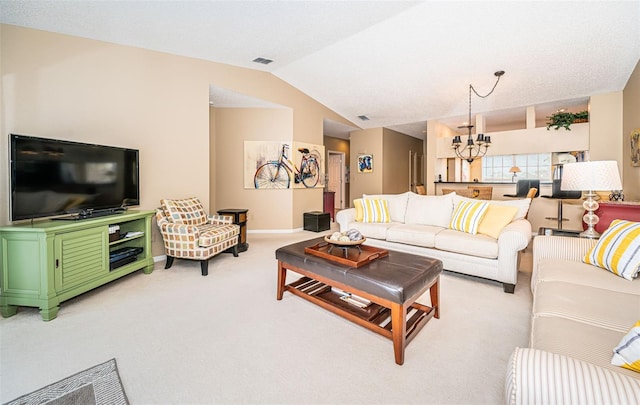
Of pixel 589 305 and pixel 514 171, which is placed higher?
pixel 514 171

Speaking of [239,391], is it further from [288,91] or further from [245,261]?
[288,91]

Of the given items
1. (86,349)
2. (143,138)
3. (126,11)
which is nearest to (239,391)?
(86,349)

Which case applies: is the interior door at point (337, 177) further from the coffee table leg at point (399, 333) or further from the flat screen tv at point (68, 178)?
the coffee table leg at point (399, 333)

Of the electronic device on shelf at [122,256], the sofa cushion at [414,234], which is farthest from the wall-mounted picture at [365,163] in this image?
the electronic device on shelf at [122,256]

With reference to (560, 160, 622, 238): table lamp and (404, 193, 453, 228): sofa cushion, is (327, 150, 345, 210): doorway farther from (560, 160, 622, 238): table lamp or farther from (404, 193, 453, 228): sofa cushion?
(560, 160, 622, 238): table lamp

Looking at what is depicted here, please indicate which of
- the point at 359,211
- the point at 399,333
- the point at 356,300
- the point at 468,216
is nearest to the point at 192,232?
the point at 356,300

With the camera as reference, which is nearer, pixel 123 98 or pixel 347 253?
pixel 347 253

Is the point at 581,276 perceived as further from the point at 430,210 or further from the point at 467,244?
the point at 430,210

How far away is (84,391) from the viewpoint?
1461 mm

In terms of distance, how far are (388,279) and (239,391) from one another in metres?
1.06

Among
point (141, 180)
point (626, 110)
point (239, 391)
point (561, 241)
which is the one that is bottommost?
point (239, 391)

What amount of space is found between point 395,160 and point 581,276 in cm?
706

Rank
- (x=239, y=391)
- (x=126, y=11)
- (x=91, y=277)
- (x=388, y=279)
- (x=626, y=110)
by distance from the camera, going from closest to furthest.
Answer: (x=239, y=391)
(x=388, y=279)
(x=91, y=277)
(x=126, y=11)
(x=626, y=110)

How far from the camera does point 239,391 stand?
147cm
